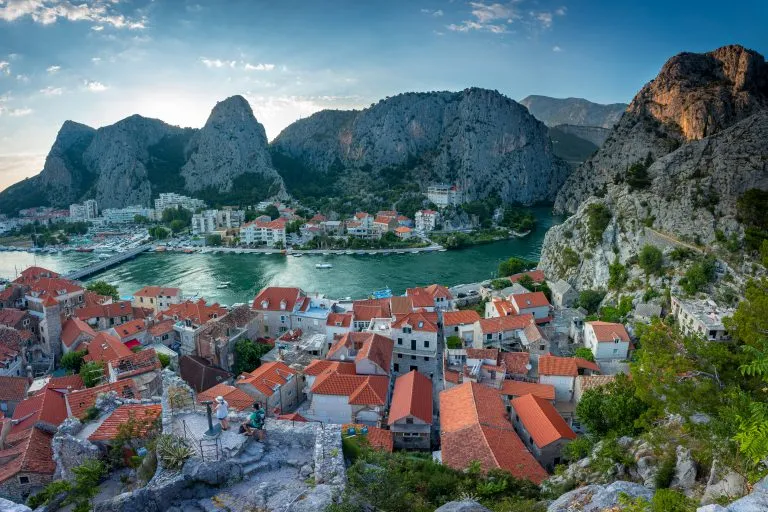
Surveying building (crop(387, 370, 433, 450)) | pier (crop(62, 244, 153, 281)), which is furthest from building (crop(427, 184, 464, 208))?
building (crop(387, 370, 433, 450))

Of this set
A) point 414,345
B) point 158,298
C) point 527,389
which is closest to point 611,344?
point 527,389

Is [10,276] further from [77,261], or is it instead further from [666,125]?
[666,125]

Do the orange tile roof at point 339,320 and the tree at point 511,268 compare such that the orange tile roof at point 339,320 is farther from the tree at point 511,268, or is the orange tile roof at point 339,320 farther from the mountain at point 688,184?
the tree at point 511,268

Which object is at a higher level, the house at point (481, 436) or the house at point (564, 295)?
the house at point (564, 295)

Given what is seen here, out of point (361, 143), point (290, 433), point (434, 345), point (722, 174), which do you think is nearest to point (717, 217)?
point (722, 174)

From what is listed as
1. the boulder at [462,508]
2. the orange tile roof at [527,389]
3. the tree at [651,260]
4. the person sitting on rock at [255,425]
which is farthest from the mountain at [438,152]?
the boulder at [462,508]

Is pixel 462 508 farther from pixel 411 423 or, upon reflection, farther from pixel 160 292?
pixel 160 292
